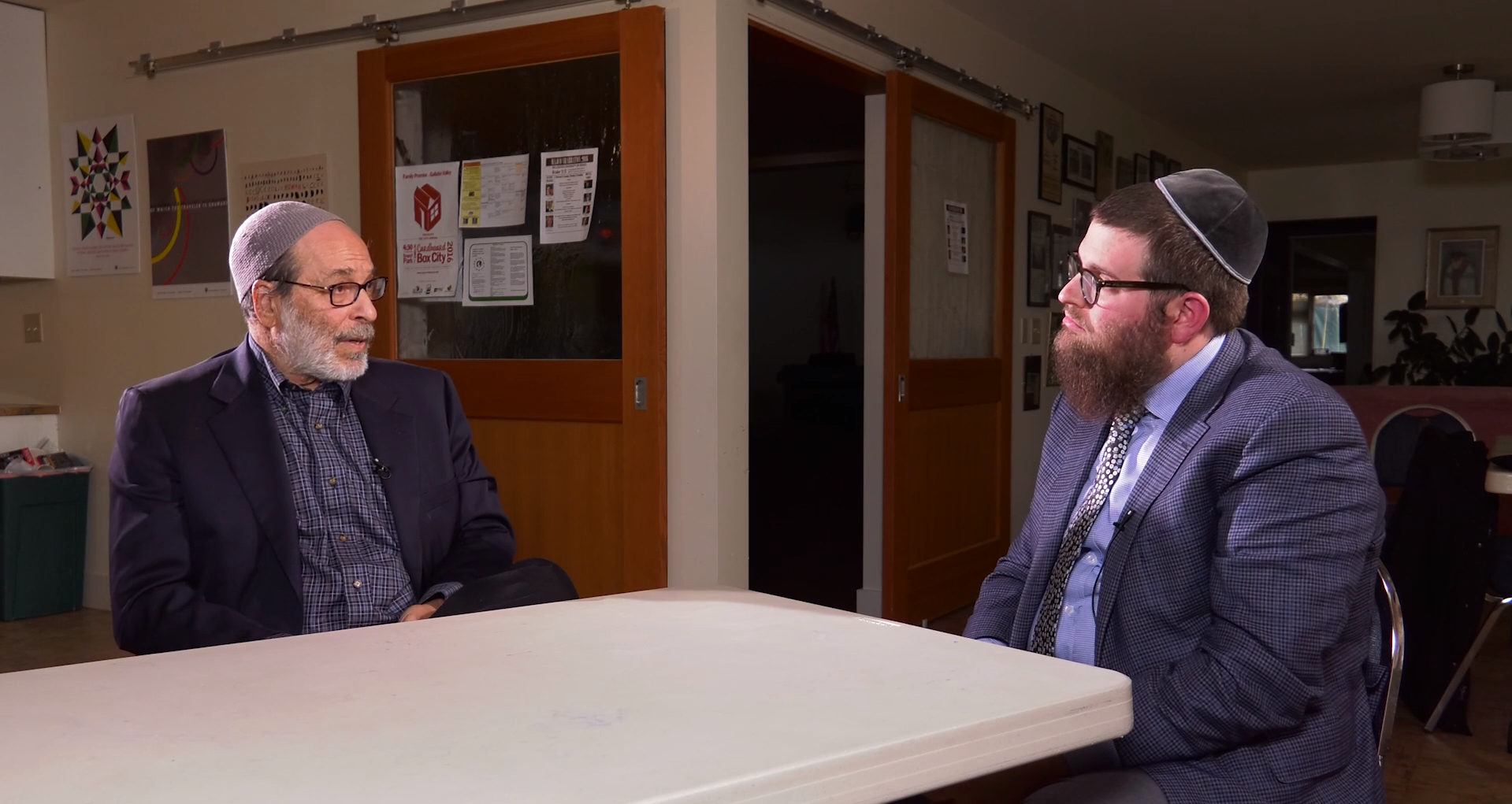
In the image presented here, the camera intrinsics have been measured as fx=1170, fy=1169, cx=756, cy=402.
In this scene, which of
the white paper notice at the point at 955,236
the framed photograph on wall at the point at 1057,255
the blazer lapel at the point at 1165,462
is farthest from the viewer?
the framed photograph on wall at the point at 1057,255

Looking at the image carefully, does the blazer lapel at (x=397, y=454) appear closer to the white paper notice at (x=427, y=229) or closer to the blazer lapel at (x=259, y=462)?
the blazer lapel at (x=259, y=462)

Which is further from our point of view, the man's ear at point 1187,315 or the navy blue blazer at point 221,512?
the navy blue blazer at point 221,512

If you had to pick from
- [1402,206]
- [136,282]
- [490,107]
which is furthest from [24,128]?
[1402,206]

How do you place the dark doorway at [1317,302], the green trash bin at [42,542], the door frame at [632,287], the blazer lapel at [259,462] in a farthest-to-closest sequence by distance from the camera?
the dark doorway at [1317,302] < the green trash bin at [42,542] < the door frame at [632,287] < the blazer lapel at [259,462]

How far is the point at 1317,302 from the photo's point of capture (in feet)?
31.7

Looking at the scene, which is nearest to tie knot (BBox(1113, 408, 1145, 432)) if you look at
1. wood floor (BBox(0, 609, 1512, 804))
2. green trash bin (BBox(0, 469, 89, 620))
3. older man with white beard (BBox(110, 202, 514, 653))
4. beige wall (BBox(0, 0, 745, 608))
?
wood floor (BBox(0, 609, 1512, 804))

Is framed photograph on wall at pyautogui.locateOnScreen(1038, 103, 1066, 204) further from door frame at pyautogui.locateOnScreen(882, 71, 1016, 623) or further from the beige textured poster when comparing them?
the beige textured poster

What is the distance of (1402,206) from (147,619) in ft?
29.8

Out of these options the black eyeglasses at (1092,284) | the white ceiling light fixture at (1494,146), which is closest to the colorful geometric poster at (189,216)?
the black eyeglasses at (1092,284)

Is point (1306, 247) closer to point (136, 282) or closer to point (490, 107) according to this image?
point (490, 107)

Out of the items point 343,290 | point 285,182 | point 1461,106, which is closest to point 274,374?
point 343,290

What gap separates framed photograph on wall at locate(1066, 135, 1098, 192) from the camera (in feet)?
18.9

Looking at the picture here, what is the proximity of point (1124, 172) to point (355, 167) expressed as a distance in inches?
171

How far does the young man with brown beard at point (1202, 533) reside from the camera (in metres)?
1.28
